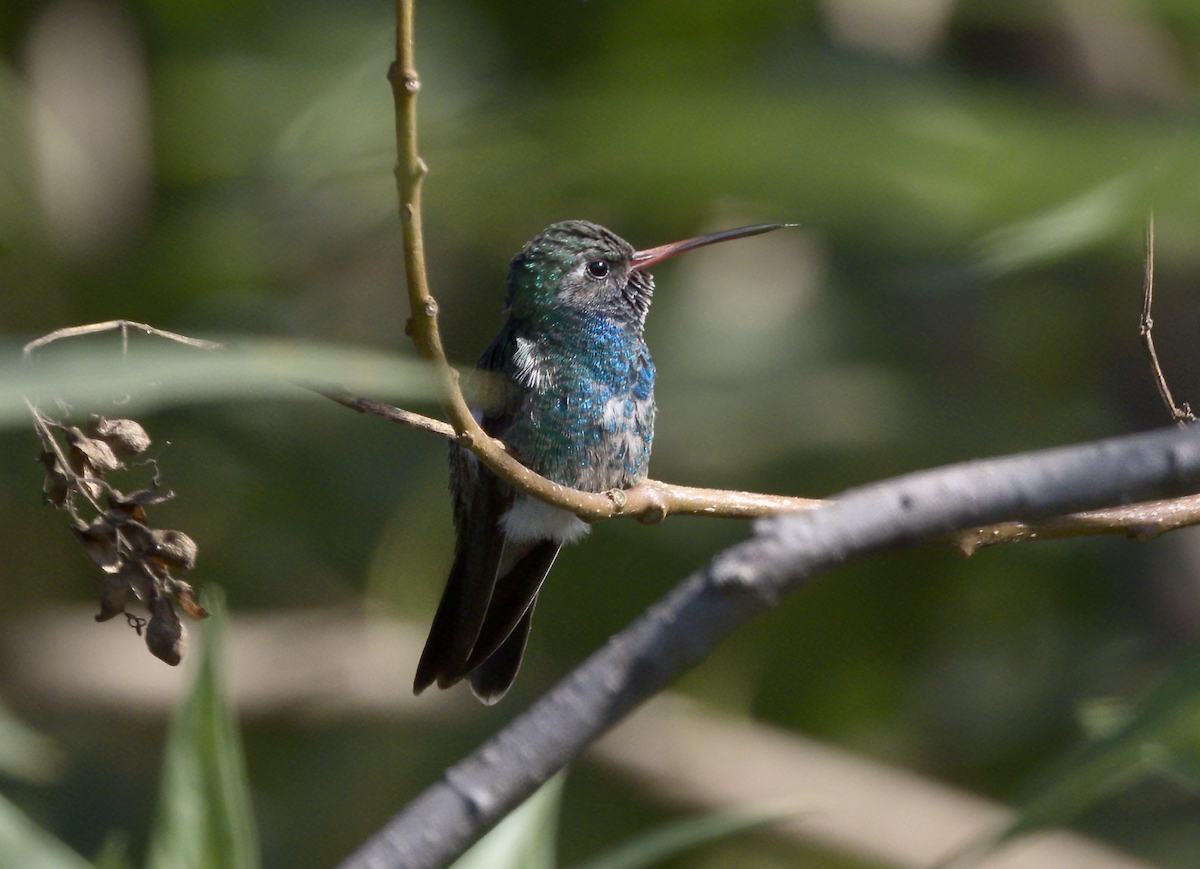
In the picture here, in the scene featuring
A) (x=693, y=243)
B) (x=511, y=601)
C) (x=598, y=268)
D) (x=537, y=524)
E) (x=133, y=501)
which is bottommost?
(x=133, y=501)

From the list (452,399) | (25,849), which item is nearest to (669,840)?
(25,849)

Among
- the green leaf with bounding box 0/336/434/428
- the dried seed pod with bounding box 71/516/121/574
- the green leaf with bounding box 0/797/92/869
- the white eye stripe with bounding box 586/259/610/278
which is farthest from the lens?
the white eye stripe with bounding box 586/259/610/278

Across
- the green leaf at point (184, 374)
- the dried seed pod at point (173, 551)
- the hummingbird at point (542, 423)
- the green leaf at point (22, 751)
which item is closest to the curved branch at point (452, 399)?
the green leaf at point (184, 374)

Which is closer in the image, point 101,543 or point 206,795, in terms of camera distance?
point 101,543

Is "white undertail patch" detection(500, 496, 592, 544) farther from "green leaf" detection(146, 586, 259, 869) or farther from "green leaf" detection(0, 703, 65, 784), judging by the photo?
"green leaf" detection(0, 703, 65, 784)

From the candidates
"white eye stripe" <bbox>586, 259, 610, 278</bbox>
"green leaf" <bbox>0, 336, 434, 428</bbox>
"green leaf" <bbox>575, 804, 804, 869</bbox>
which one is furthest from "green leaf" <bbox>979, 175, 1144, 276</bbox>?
"white eye stripe" <bbox>586, 259, 610, 278</bbox>

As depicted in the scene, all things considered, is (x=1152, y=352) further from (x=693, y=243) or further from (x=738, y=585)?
(x=738, y=585)

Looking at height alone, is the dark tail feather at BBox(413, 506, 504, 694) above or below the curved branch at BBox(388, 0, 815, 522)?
above
